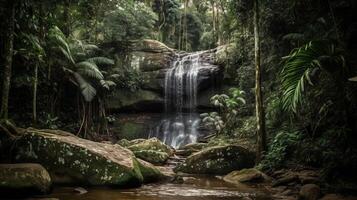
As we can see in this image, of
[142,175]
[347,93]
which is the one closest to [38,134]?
[142,175]

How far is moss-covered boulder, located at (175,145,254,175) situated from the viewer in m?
10.8

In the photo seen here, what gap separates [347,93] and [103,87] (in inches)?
492

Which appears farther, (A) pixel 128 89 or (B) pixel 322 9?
(A) pixel 128 89

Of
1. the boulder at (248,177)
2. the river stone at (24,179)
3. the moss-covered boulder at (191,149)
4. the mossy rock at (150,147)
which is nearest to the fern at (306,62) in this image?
the boulder at (248,177)

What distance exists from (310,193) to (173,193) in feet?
8.22

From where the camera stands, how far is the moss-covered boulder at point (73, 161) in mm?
7578

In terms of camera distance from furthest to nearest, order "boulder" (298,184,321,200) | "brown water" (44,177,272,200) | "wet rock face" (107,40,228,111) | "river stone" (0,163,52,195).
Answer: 1. "wet rock face" (107,40,228,111)
2. "brown water" (44,177,272,200)
3. "boulder" (298,184,321,200)
4. "river stone" (0,163,52,195)

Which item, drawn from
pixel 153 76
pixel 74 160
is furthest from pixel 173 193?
pixel 153 76

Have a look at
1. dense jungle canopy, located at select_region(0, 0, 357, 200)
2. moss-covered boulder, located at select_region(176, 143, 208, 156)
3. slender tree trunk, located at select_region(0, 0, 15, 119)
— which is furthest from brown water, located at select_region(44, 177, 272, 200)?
moss-covered boulder, located at select_region(176, 143, 208, 156)

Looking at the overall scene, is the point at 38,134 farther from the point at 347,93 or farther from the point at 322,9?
the point at 322,9

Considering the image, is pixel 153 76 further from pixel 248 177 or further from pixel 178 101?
pixel 248 177

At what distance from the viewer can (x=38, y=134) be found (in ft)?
25.7

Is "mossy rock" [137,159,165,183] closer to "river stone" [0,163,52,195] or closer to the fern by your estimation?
"river stone" [0,163,52,195]

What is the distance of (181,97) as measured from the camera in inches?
795
